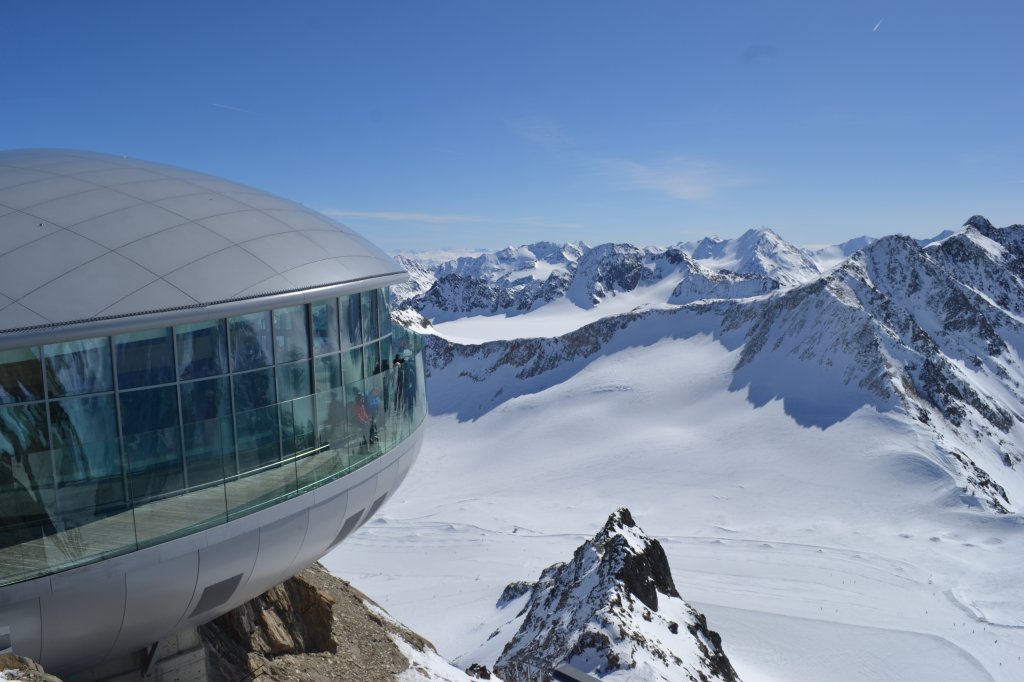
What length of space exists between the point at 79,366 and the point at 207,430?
4.61 feet

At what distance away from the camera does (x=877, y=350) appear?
233 ft

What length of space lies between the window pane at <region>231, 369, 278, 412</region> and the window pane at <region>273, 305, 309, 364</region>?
10.9 inches

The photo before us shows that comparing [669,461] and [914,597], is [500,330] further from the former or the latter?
[914,597]

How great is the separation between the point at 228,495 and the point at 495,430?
7344 cm

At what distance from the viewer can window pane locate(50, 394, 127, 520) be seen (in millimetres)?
6230

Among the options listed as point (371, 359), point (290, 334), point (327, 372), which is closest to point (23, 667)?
point (290, 334)

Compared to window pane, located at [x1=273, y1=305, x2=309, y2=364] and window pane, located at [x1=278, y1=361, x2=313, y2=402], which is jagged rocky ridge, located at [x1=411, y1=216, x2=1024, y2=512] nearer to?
window pane, located at [x1=278, y1=361, x2=313, y2=402]

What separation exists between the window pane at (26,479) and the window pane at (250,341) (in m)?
1.84

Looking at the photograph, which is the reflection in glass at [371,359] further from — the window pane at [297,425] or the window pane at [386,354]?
the window pane at [297,425]

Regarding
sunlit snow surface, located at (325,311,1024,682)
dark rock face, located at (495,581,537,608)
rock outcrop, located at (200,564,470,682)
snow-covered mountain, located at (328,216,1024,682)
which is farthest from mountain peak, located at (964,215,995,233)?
rock outcrop, located at (200,564,470,682)

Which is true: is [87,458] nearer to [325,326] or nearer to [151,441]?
[151,441]

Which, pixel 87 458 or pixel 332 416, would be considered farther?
pixel 332 416

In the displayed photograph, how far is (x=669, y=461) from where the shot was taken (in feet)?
204

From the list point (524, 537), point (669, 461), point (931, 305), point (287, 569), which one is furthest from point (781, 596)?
point (931, 305)
